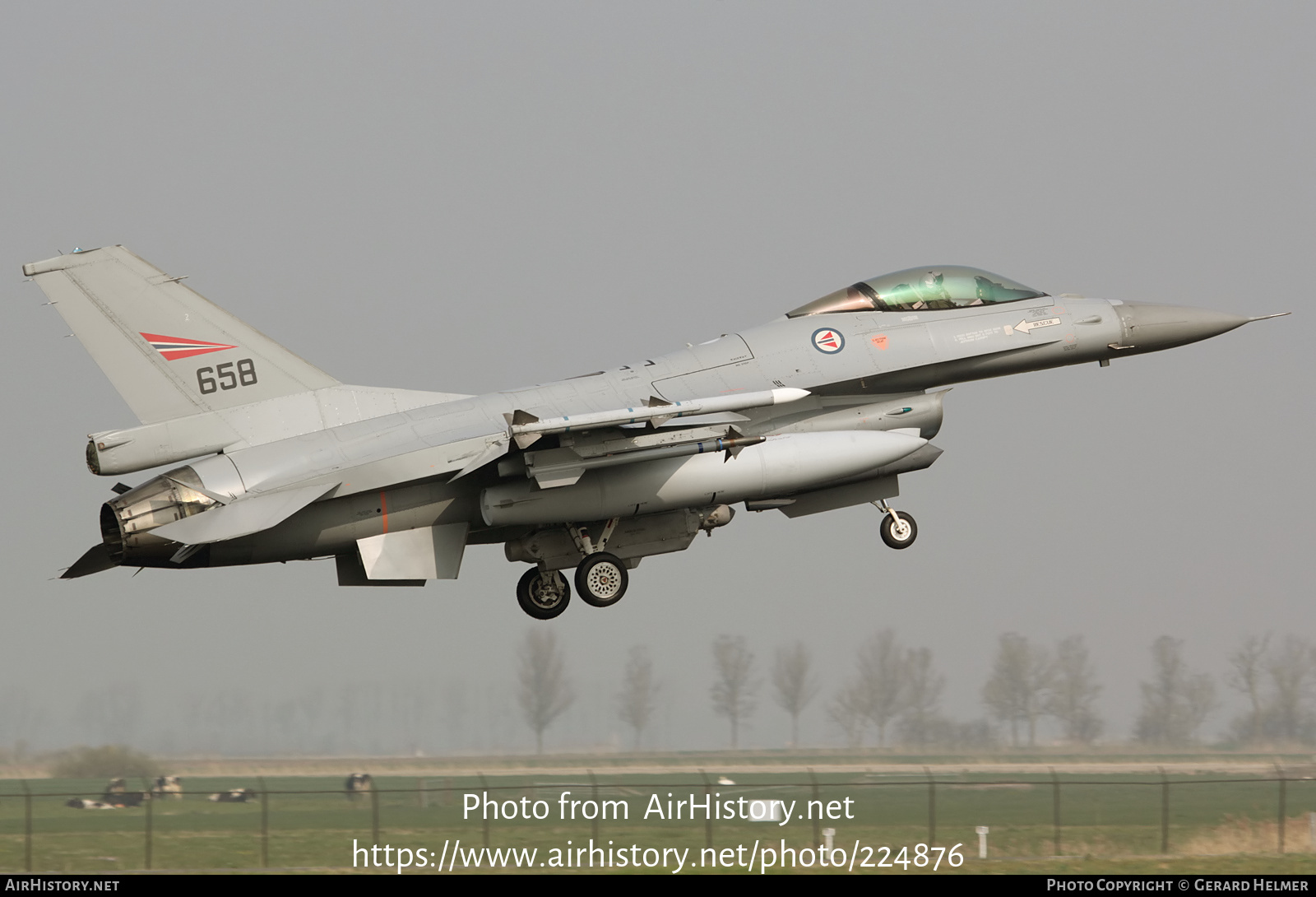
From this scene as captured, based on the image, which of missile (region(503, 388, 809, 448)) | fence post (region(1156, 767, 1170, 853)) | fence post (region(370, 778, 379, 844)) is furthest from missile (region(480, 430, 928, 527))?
fence post (region(1156, 767, 1170, 853))

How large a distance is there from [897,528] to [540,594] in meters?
4.44

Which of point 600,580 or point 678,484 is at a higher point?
point 678,484

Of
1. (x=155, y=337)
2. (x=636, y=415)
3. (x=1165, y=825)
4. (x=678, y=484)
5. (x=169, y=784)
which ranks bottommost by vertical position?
(x=1165, y=825)

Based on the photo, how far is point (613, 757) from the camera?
27438 millimetres

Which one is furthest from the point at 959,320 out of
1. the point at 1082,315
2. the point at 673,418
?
the point at 673,418

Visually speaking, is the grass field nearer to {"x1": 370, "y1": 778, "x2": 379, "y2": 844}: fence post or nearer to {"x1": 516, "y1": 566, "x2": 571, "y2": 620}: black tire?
{"x1": 370, "y1": 778, "x2": 379, "y2": 844}: fence post

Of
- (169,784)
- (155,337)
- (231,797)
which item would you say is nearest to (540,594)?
(155,337)

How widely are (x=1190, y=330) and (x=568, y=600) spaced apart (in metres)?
8.58

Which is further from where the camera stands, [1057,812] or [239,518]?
[1057,812]

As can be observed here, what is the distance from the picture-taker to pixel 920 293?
18.5 meters

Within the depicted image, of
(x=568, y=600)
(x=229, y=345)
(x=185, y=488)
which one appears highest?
(x=229, y=345)

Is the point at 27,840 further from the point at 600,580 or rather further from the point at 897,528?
the point at 897,528

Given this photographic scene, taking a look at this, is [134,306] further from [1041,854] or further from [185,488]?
[1041,854]

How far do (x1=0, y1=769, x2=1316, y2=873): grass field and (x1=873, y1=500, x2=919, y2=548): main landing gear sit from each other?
9.87 ft
